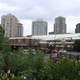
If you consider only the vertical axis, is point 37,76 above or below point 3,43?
below

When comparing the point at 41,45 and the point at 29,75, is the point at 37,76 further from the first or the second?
the point at 41,45

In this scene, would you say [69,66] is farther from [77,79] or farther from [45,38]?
[45,38]

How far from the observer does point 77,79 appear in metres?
10.4

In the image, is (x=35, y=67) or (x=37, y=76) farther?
(x=35, y=67)

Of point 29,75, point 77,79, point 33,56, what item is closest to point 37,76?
point 29,75

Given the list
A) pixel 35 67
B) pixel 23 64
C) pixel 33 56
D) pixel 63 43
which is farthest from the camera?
pixel 63 43

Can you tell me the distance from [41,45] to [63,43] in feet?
18.3

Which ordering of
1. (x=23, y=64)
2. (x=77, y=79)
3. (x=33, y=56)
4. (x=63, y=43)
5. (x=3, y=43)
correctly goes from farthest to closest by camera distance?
1. (x=63, y=43)
2. (x=3, y=43)
3. (x=33, y=56)
4. (x=23, y=64)
5. (x=77, y=79)

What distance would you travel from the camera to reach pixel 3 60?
1520 centimetres

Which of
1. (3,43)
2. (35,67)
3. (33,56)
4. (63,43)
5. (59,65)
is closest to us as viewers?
(59,65)

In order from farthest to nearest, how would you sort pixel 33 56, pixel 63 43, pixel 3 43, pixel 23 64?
1. pixel 63 43
2. pixel 3 43
3. pixel 33 56
4. pixel 23 64

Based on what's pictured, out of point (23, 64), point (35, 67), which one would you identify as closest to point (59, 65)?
point (35, 67)

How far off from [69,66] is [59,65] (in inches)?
13.9

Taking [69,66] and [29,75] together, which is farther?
[29,75]
